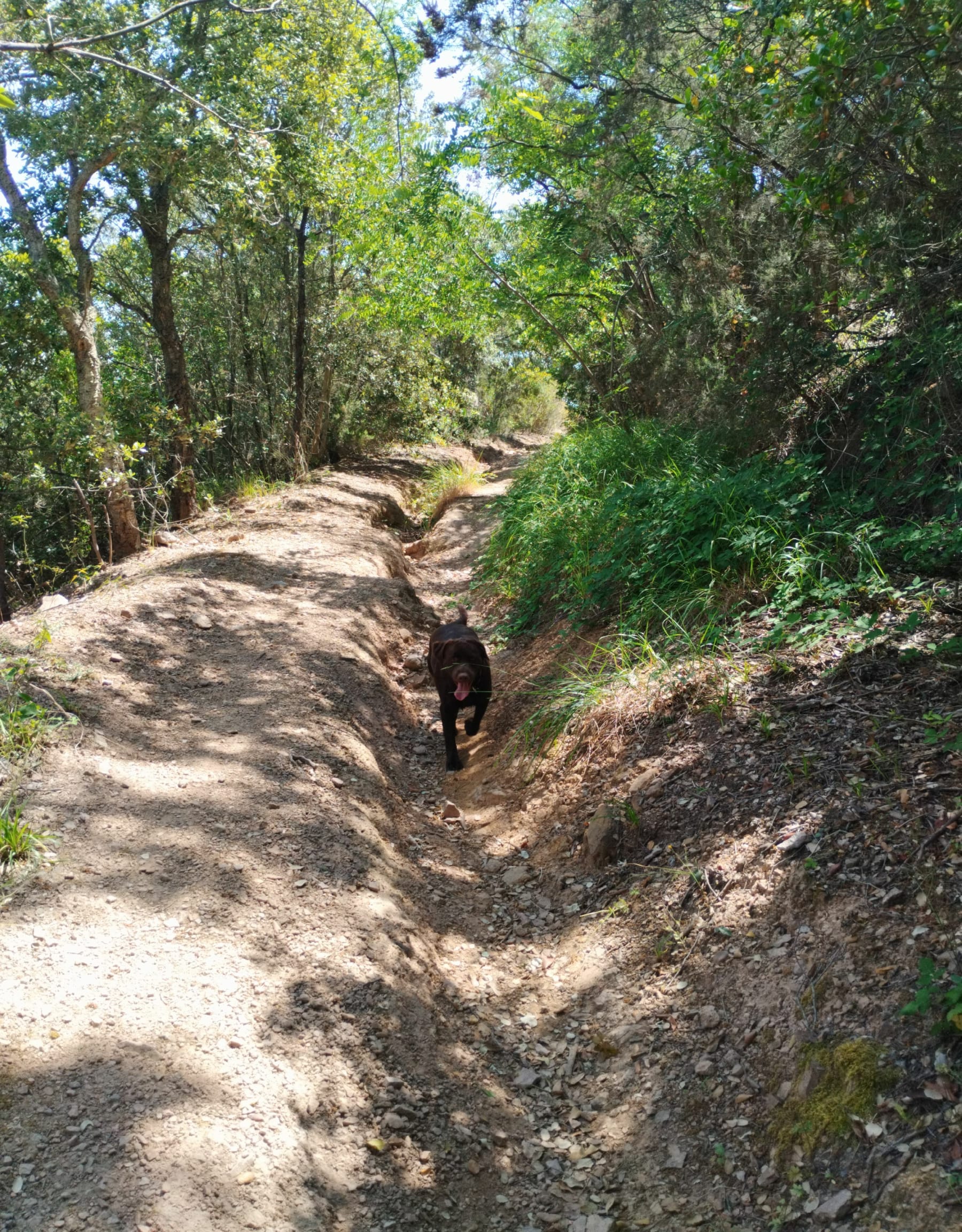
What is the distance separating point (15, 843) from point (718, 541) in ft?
15.0

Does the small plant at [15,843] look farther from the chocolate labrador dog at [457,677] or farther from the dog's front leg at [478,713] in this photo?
the dog's front leg at [478,713]

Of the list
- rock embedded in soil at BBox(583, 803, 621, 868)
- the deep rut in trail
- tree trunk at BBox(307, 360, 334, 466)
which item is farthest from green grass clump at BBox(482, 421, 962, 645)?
tree trunk at BBox(307, 360, 334, 466)

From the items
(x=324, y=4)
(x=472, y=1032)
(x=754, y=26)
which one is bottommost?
(x=472, y=1032)

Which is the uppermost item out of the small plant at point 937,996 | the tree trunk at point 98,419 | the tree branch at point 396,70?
the tree branch at point 396,70

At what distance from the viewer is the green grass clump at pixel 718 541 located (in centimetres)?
486

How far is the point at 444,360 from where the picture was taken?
19859 millimetres

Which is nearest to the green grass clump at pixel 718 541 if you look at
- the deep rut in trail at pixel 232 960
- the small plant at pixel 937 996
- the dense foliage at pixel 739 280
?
the dense foliage at pixel 739 280

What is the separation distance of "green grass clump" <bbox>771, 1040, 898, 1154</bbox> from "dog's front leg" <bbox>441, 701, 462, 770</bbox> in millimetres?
3505

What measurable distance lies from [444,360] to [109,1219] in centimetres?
1930

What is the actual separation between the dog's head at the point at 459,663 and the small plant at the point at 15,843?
2.94 m

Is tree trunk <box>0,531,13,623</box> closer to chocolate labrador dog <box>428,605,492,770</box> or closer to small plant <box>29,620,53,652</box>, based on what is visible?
small plant <box>29,620,53,652</box>

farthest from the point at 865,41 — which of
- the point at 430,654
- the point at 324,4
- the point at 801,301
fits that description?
the point at 324,4

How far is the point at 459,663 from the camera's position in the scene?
19.9 ft

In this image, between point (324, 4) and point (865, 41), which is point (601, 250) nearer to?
point (324, 4)
